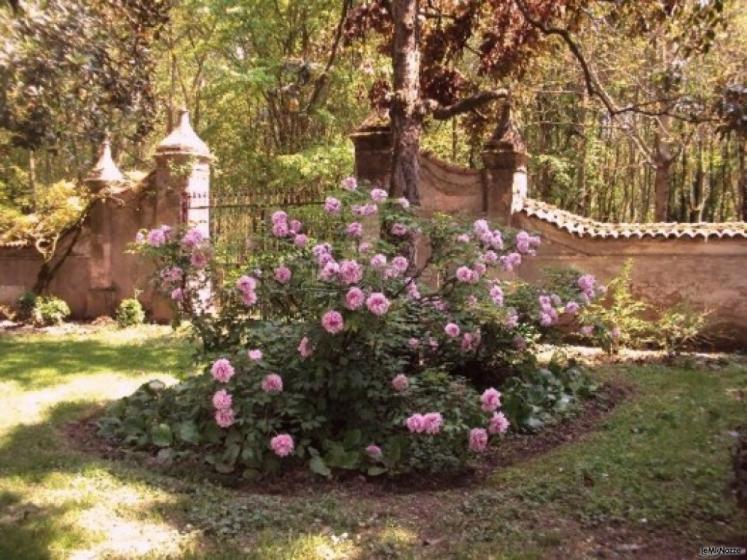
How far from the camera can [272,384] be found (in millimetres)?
4914

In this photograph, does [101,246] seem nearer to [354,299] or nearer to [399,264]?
[399,264]

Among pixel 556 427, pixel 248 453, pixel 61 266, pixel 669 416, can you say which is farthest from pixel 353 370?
pixel 61 266

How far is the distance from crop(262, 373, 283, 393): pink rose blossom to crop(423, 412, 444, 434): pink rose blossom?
3.26 ft

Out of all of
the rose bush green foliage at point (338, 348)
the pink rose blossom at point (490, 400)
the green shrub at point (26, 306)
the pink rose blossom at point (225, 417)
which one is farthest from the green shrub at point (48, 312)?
the pink rose blossom at point (490, 400)

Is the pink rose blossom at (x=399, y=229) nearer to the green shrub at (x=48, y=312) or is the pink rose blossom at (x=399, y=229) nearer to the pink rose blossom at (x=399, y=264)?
the pink rose blossom at (x=399, y=264)

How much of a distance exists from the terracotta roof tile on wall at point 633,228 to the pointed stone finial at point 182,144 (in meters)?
5.20

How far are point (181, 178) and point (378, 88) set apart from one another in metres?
3.50

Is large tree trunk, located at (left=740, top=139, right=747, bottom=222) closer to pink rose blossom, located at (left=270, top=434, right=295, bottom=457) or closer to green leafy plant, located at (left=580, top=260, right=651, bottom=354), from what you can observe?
green leafy plant, located at (left=580, top=260, right=651, bottom=354)

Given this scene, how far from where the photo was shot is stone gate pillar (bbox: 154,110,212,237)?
1158 centimetres

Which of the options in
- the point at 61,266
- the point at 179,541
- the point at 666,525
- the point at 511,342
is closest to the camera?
the point at 179,541

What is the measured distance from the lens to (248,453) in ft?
15.9

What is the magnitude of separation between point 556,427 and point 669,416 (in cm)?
102

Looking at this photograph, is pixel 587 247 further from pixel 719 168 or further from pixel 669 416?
pixel 719 168

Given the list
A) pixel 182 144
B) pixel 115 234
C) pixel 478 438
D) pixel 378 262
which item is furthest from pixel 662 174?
pixel 478 438
